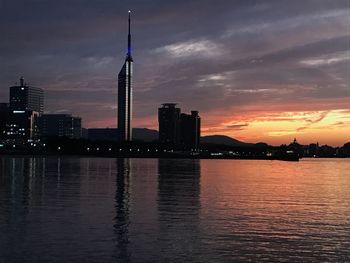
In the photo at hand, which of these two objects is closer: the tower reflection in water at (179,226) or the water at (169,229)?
the water at (169,229)

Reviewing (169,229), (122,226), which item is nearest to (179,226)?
(169,229)

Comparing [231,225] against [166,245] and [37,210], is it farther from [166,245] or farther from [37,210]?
[37,210]

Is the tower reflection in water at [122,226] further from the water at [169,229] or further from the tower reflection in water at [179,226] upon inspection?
the tower reflection in water at [179,226]

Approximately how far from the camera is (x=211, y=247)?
1156 inches

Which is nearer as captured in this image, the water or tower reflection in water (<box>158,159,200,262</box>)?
the water

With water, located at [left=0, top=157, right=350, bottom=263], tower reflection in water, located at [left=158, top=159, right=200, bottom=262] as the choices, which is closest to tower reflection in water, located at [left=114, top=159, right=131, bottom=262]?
water, located at [left=0, top=157, right=350, bottom=263]

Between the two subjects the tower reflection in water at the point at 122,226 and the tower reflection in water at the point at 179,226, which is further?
the tower reflection in water at the point at 179,226

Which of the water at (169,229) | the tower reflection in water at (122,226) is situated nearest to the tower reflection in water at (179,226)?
the water at (169,229)

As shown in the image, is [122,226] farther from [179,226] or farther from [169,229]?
[179,226]

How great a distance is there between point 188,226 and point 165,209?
33.1 feet

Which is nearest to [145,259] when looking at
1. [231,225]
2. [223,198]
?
[231,225]

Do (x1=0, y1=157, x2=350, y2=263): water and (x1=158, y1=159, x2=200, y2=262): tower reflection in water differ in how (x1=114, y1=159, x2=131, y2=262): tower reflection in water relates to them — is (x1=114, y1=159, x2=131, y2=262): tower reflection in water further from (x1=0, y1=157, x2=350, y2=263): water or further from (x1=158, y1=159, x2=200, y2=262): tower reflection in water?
(x1=158, y1=159, x2=200, y2=262): tower reflection in water

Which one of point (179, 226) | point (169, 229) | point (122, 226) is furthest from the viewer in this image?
point (179, 226)

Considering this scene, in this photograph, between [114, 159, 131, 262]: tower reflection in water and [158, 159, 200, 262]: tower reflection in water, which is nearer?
[114, 159, 131, 262]: tower reflection in water
